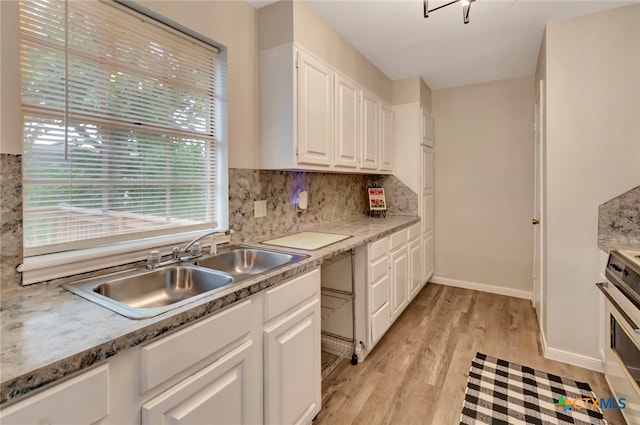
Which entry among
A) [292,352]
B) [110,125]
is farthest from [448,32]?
[292,352]

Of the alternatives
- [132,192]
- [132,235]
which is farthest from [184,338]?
[132,192]

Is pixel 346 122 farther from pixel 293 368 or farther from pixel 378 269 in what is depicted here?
pixel 293 368

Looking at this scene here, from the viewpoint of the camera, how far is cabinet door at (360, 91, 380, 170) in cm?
282

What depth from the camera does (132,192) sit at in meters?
1.54

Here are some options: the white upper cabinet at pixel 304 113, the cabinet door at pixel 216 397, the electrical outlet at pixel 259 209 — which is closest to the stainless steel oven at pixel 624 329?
the cabinet door at pixel 216 397

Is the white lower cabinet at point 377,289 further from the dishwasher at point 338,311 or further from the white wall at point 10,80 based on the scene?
the white wall at point 10,80

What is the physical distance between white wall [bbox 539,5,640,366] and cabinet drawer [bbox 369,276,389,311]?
1.16 metres

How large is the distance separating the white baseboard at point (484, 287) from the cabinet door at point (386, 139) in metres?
1.60

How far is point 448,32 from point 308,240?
6.34ft

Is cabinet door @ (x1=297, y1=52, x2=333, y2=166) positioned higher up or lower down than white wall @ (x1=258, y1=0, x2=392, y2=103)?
lower down

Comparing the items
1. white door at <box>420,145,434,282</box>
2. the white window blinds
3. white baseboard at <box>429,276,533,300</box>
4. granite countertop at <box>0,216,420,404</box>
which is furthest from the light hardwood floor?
the white window blinds

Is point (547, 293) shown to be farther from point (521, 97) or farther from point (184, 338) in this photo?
point (184, 338)

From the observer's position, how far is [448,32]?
2.41m

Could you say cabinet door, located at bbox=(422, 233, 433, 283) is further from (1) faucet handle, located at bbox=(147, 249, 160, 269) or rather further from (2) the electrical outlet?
(1) faucet handle, located at bbox=(147, 249, 160, 269)
